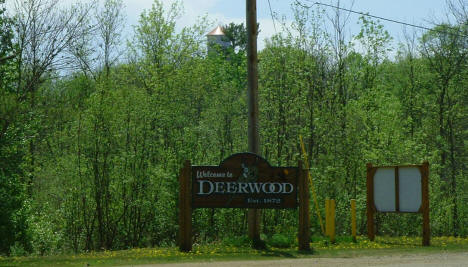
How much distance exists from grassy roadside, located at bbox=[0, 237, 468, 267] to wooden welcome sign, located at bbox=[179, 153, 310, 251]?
0.71m

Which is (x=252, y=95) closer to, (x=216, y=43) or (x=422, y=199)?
(x=422, y=199)

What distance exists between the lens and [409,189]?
1655 cm

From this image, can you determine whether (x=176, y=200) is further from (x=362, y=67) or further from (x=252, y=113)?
(x=362, y=67)

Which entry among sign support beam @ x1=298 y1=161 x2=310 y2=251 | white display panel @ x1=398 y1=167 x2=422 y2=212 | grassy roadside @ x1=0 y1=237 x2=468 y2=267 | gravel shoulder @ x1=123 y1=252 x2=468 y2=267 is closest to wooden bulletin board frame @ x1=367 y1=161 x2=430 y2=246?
white display panel @ x1=398 y1=167 x2=422 y2=212

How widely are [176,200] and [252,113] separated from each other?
916 centimetres

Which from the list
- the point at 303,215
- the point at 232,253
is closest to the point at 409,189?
the point at 303,215

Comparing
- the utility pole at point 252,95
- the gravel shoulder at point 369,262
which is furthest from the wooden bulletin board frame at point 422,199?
the utility pole at point 252,95

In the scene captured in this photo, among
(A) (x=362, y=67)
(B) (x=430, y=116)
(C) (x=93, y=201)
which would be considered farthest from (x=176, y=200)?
(B) (x=430, y=116)

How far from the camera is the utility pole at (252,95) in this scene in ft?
50.5

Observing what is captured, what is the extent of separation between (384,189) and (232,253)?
548cm

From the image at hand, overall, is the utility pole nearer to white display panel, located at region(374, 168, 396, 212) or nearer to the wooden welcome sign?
the wooden welcome sign

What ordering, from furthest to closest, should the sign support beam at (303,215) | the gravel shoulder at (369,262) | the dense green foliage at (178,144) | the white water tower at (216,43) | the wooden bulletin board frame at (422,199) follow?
the white water tower at (216,43) < the dense green foliage at (178,144) < the wooden bulletin board frame at (422,199) < the sign support beam at (303,215) < the gravel shoulder at (369,262)

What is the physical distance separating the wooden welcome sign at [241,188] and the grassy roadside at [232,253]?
27.8 inches

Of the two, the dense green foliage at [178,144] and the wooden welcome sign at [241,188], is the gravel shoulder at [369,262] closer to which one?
the wooden welcome sign at [241,188]
